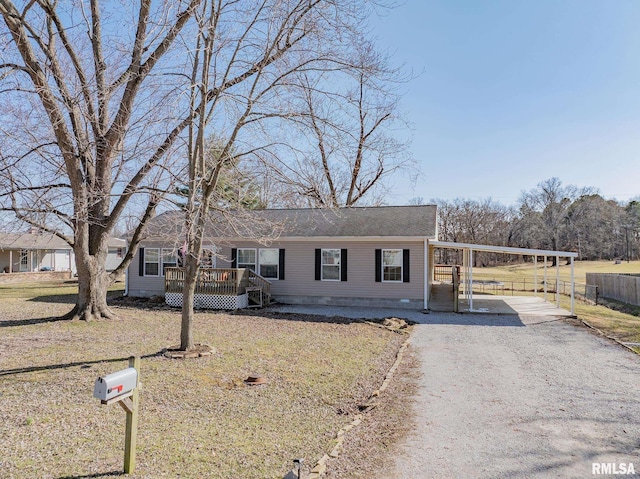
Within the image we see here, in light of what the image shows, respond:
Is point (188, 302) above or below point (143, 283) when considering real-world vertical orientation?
above

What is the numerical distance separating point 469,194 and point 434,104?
47135 millimetres

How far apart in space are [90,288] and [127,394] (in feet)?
31.7

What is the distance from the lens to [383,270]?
1580 cm

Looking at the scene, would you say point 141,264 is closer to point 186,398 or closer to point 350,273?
point 350,273

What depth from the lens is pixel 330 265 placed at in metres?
16.5

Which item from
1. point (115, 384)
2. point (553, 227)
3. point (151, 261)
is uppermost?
point (553, 227)

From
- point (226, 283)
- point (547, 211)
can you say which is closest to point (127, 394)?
point (226, 283)

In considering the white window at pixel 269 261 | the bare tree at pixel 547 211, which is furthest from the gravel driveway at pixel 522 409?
the bare tree at pixel 547 211

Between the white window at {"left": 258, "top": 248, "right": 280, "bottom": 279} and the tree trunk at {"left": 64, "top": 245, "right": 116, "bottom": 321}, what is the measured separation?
6366mm

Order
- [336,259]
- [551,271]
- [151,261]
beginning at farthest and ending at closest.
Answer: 1. [551,271]
2. [151,261]
3. [336,259]

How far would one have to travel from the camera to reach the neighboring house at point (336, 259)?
1544 centimetres

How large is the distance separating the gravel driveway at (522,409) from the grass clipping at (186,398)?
1.05 m

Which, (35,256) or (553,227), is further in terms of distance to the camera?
(553,227)

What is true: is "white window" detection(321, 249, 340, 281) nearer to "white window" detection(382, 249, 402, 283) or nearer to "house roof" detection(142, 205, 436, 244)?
"house roof" detection(142, 205, 436, 244)
